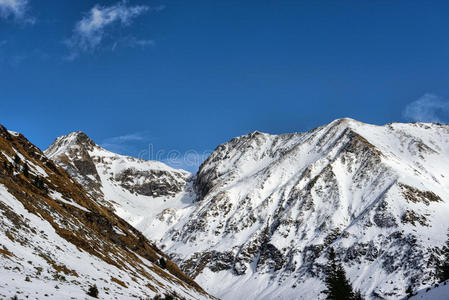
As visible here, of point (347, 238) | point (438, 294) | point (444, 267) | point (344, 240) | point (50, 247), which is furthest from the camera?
point (347, 238)

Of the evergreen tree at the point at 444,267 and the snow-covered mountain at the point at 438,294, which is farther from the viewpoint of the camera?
the evergreen tree at the point at 444,267

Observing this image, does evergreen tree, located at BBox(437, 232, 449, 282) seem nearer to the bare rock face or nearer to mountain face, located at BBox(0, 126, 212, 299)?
the bare rock face

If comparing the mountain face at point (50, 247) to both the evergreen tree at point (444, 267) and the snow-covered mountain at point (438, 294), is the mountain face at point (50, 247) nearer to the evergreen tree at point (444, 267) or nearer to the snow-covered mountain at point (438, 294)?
the snow-covered mountain at point (438, 294)

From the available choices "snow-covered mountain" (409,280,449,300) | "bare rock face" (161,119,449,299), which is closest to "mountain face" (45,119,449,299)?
"bare rock face" (161,119,449,299)

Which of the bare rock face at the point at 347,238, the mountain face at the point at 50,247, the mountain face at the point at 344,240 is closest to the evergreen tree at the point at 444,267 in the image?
the mountain face at the point at 344,240

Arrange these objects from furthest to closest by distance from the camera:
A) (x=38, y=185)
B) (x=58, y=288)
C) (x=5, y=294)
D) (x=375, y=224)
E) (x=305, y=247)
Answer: (x=305, y=247)
(x=375, y=224)
(x=38, y=185)
(x=58, y=288)
(x=5, y=294)

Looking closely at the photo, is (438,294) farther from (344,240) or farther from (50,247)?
(344,240)

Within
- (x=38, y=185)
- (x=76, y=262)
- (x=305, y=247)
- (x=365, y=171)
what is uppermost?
(x=365, y=171)

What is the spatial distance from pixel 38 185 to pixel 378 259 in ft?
378

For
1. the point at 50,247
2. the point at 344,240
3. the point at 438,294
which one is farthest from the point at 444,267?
the point at 50,247

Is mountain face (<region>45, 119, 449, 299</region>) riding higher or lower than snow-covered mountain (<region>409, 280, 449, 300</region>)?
higher

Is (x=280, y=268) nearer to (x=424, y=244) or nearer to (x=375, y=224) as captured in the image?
(x=375, y=224)

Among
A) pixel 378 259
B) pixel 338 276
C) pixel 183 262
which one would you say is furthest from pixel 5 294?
pixel 183 262

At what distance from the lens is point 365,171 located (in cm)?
19412
